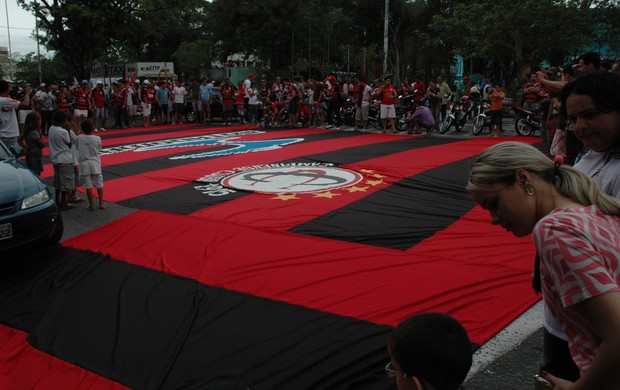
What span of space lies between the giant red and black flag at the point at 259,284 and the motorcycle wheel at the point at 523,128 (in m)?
6.70

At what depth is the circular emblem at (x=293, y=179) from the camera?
28.9 ft

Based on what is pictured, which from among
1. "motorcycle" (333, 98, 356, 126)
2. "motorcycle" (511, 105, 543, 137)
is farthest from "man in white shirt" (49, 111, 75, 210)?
"motorcycle" (333, 98, 356, 126)

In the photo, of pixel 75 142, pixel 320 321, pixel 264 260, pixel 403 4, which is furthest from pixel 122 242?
pixel 403 4

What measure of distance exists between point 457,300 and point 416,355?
3.13 meters

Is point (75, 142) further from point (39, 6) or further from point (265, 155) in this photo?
point (39, 6)

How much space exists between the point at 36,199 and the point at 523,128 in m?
12.9

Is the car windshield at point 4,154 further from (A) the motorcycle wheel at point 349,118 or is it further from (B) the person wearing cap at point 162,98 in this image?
(B) the person wearing cap at point 162,98

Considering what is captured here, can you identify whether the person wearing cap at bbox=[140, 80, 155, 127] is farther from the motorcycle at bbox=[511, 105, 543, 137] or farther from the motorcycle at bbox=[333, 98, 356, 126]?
the motorcycle at bbox=[511, 105, 543, 137]

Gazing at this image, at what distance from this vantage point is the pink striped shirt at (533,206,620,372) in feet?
4.60

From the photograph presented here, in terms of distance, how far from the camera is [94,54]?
104 ft

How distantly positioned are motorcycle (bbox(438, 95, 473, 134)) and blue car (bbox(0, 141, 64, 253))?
12.4 meters

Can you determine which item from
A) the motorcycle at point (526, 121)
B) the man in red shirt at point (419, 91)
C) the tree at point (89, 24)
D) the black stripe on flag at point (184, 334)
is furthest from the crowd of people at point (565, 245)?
the tree at point (89, 24)

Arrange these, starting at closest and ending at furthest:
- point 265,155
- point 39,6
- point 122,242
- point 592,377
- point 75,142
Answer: point 592,377
point 122,242
point 75,142
point 265,155
point 39,6

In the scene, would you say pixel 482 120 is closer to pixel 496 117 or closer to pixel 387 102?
pixel 496 117
